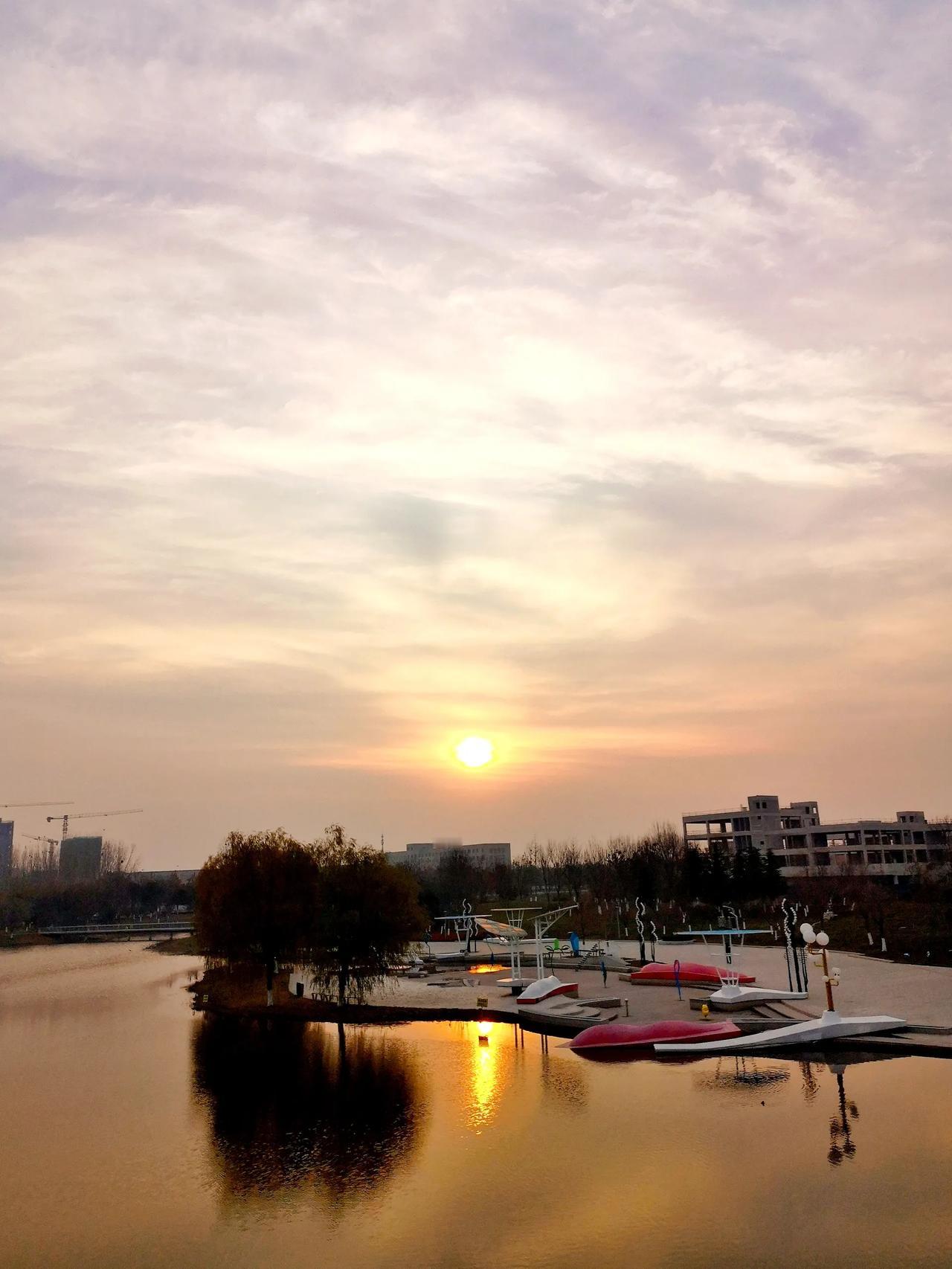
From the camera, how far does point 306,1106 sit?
29.4 m

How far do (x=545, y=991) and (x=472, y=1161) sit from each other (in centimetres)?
2221

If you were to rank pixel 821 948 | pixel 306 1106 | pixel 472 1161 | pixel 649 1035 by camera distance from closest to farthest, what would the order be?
pixel 472 1161 < pixel 306 1106 < pixel 821 948 < pixel 649 1035

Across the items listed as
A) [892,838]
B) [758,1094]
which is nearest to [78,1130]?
[758,1094]

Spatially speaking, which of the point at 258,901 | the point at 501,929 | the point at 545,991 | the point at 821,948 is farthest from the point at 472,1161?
the point at 501,929

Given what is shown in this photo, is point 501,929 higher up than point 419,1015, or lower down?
higher up

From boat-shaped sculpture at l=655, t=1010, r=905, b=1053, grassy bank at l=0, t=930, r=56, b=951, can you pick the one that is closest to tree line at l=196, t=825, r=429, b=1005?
boat-shaped sculpture at l=655, t=1010, r=905, b=1053

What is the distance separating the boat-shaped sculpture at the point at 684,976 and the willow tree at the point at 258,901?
17.0m

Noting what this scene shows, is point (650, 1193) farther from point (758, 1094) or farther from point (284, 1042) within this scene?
point (284, 1042)

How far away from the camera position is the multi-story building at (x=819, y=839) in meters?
132

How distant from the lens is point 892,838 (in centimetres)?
13975

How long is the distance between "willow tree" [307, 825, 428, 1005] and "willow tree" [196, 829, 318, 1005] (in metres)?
1.46

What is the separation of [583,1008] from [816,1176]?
2123cm

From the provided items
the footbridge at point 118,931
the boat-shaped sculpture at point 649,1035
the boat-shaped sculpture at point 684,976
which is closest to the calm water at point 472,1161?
the boat-shaped sculpture at point 649,1035

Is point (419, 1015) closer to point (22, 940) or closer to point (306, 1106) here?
point (306, 1106)
